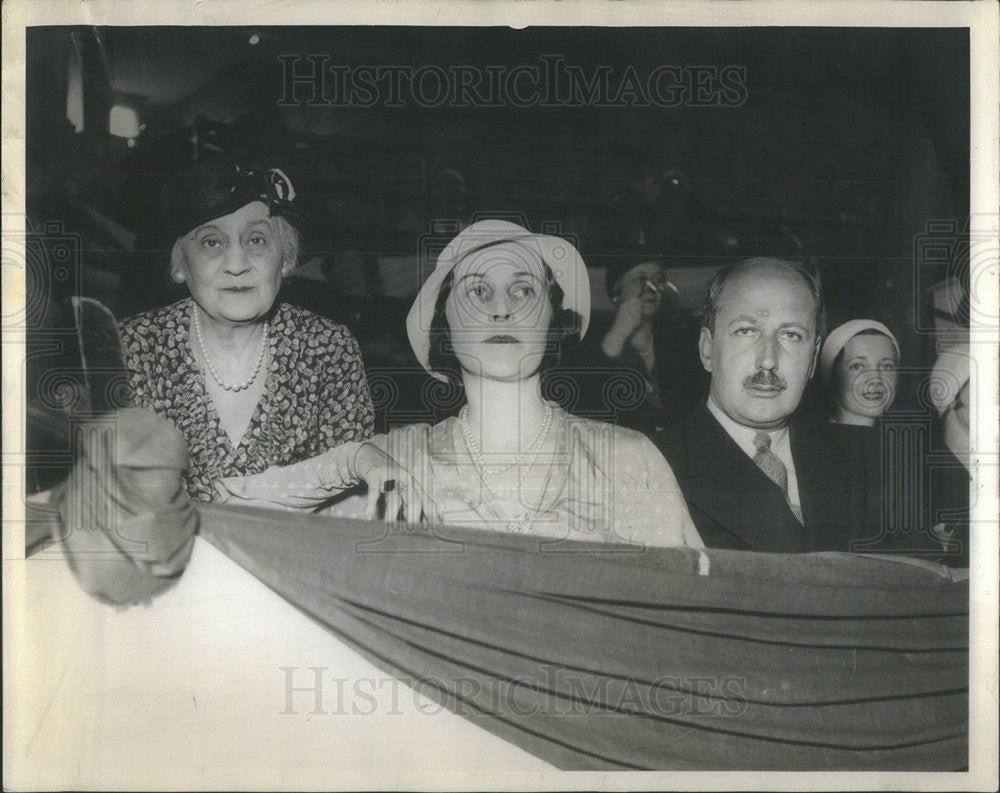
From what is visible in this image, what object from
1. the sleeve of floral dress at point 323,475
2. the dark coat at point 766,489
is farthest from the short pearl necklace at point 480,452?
the dark coat at point 766,489

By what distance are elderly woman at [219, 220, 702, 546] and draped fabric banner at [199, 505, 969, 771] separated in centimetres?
7

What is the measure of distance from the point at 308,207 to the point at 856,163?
172 cm

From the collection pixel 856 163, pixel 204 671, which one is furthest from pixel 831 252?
pixel 204 671

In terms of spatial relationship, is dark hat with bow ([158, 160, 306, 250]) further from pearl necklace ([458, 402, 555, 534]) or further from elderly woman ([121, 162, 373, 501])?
pearl necklace ([458, 402, 555, 534])

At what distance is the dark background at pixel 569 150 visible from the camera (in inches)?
126

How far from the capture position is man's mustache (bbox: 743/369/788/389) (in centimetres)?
322

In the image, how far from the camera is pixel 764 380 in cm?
323

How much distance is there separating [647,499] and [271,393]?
1.20 metres

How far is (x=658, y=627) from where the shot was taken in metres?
3.16

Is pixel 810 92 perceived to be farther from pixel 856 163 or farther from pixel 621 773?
pixel 621 773

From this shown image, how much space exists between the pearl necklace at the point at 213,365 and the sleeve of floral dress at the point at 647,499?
112cm

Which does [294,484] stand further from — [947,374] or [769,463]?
[947,374]

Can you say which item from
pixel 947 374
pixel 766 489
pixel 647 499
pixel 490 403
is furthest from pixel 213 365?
pixel 947 374

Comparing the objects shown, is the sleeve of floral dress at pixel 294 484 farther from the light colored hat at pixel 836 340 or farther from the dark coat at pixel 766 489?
the light colored hat at pixel 836 340
